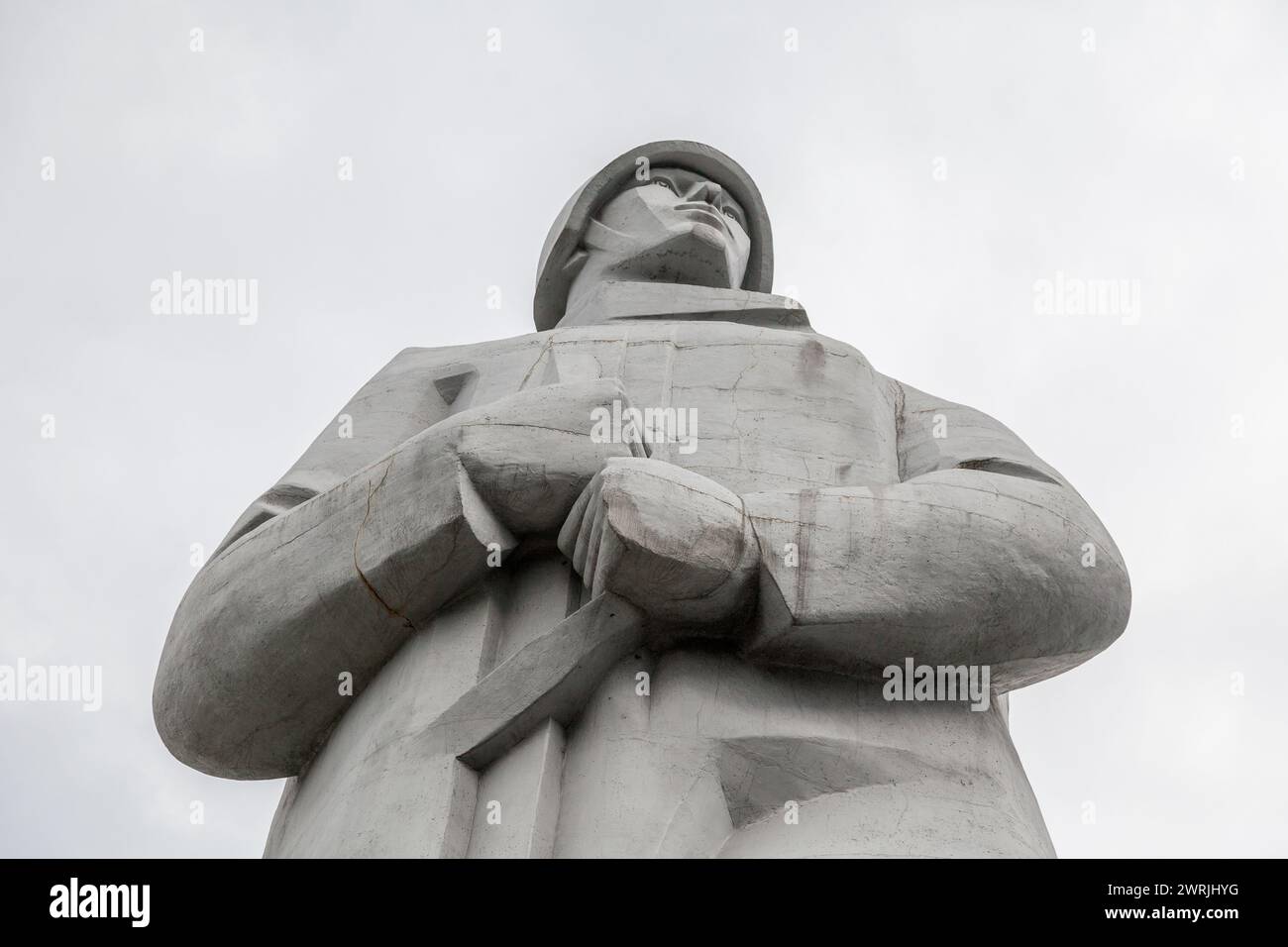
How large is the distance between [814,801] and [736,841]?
302mm

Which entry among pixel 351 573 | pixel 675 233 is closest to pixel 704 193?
pixel 675 233

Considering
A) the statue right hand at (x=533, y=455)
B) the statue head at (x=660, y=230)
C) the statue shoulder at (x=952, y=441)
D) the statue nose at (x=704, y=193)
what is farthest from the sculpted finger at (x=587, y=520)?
the statue nose at (x=704, y=193)

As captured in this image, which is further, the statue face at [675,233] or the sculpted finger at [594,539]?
the statue face at [675,233]

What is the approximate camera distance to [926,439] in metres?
7.89

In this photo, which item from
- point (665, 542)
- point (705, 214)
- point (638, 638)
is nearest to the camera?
point (665, 542)

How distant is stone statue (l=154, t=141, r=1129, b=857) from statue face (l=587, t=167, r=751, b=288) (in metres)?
1.92

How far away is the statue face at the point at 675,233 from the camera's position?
934 centimetres

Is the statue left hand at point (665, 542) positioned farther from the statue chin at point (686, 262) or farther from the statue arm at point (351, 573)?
the statue chin at point (686, 262)

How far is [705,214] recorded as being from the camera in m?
9.64

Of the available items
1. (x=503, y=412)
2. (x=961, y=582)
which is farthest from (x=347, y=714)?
(x=961, y=582)

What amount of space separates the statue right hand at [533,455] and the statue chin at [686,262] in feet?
9.13

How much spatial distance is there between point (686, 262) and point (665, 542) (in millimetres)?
3549

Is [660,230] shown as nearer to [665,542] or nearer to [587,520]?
[587,520]
